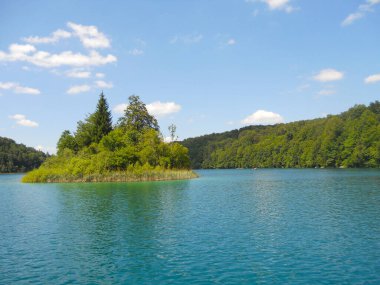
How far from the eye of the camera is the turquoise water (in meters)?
15.9

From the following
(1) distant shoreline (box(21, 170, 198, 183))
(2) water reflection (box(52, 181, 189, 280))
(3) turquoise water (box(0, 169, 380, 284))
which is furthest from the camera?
(1) distant shoreline (box(21, 170, 198, 183))

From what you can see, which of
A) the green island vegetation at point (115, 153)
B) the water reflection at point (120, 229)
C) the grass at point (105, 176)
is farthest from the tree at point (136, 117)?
the water reflection at point (120, 229)

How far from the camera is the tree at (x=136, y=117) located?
97688 millimetres

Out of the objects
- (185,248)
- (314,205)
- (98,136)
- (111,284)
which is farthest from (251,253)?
(98,136)

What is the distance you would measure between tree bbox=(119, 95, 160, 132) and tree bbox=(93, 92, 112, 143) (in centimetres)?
610

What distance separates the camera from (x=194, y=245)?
20.7 metres

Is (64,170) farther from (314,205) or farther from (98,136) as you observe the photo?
(314,205)

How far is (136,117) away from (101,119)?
10.2 m

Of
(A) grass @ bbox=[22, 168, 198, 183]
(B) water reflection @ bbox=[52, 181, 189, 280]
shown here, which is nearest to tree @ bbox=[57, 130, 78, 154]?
(A) grass @ bbox=[22, 168, 198, 183]

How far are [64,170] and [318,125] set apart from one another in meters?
150

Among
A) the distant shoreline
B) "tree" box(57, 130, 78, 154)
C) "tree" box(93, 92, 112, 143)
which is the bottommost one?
the distant shoreline

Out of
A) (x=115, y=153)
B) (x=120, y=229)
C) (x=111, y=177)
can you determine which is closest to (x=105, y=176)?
(x=111, y=177)

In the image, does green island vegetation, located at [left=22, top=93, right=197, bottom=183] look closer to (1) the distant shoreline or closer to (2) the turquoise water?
(1) the distant shoreline

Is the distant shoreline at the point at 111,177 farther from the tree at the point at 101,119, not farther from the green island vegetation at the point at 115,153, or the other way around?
the tree at the point at 101,119
